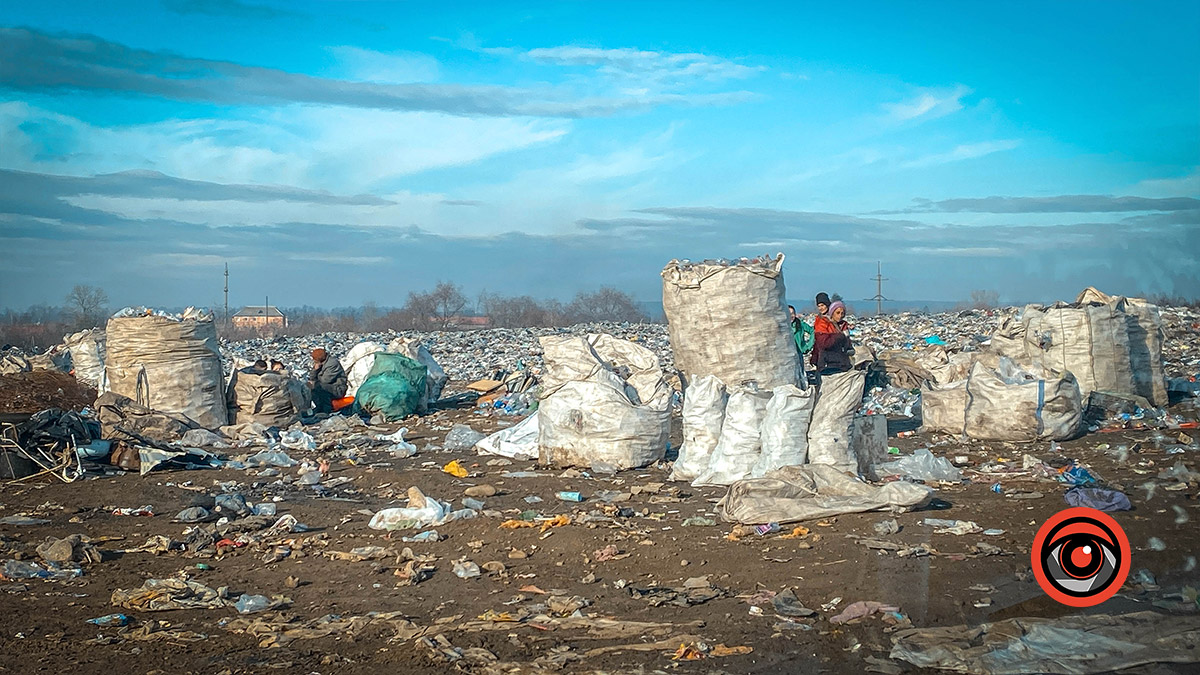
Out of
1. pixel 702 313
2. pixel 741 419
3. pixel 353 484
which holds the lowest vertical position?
A: pixel 353 484

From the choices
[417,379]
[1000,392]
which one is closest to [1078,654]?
[1000,392]

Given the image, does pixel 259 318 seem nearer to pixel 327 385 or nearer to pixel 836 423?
pixel 327 385

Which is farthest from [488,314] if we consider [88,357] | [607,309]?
[88,357]

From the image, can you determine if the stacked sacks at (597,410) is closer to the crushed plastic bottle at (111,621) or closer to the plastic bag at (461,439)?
the plastic bag at (461,439)

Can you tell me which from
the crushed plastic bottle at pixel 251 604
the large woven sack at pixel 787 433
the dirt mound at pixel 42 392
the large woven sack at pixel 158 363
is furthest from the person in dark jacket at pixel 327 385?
the crushed plastic bottle at pixel 251 604

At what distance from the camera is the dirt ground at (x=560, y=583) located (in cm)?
307

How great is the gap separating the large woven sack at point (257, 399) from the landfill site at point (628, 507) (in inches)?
1.0

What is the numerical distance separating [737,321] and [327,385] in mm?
4397

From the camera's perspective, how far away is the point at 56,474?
619cm

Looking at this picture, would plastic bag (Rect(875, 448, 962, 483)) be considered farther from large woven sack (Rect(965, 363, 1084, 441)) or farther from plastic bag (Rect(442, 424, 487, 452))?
plastic bag (Rect(442, 424, 487, 452))

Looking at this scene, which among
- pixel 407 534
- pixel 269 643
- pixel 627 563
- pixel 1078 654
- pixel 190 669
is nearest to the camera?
pixel 1078 654

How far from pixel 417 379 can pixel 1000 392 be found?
5.08 meters

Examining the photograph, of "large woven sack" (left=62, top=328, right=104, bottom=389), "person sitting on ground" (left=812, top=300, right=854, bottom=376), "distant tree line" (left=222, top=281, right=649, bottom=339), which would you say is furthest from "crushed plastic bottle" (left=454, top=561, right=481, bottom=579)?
"distant tree line" (left=222, top=281, right=649, bottom=339)

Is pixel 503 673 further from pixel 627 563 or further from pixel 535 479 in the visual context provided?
pixel 535 479
